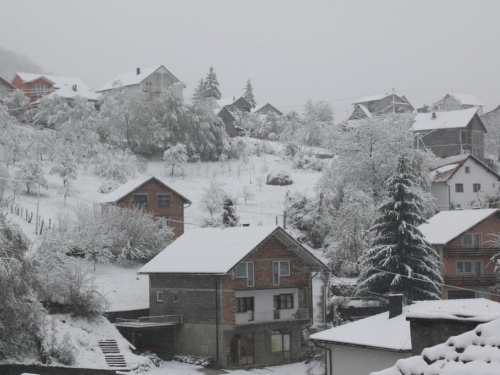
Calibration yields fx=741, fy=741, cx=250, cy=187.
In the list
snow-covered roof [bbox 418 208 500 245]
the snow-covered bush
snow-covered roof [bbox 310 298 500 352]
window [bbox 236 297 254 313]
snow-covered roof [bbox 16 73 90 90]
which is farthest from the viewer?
snow-covered roof [bbox 16 73 90 90]

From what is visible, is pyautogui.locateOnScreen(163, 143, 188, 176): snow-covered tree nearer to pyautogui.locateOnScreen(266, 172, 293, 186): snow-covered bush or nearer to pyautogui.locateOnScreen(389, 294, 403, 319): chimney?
pyautogui.locateOnScreen(266, 172, 293, 186): snow-covered bush

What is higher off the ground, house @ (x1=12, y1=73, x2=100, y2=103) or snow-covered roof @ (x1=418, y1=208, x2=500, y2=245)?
house @ (x1=12, y1=73, x2=100, y2=103)

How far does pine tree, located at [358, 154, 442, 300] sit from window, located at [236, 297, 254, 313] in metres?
6.43

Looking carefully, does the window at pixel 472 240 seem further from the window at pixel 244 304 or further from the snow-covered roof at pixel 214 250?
the window at pixel 244 304

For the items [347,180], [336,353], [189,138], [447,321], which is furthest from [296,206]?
[447,321]

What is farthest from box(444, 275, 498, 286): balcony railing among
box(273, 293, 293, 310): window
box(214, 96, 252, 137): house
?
box(214, 96, 252, 137): house

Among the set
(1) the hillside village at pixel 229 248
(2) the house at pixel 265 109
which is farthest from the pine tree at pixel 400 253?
(2) the house at pixel 265 109

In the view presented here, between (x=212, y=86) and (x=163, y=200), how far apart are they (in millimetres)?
67983

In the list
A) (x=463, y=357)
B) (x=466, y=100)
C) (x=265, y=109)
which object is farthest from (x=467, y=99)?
(x=463, y=357)

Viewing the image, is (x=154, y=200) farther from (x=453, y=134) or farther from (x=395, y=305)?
(x=453, y=134)

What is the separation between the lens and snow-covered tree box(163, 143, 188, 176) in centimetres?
7569

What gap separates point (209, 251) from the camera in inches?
1727

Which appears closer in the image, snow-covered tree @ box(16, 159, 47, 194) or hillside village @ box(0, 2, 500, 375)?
hillside village @ box(0, 2, 500, 375)

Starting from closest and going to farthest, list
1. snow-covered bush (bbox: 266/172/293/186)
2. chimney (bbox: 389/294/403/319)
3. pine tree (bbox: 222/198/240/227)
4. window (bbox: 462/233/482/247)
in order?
chimney (bbox: 389/294/403/319) < window (bbox: 462/233/482/247) < pine tree (bbox: 222/198/240/227) < snow-covered bush (bbox: 266/172/293/186)
